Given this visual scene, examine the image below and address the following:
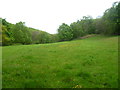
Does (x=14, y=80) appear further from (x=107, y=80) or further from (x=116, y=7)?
(x=116, y=7)

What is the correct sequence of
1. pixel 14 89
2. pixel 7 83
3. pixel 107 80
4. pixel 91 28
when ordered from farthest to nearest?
pixel 91 28
pixel 107 80
pixel 7 83
pixel 14 89

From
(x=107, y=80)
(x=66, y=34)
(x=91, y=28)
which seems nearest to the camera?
(x=107, y=80)

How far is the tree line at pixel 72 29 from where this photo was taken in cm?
5144

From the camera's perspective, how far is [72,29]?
250 ft

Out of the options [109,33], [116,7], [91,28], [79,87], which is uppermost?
[116,7]

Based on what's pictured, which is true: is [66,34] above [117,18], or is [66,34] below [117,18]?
below

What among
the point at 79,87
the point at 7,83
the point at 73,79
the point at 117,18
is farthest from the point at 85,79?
the point at 117,18

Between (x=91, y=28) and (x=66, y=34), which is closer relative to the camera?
(x=66, y=34)

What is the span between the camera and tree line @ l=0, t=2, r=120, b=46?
169 feet

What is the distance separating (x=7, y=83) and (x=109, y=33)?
5753cm

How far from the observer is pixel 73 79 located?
706 centimetres

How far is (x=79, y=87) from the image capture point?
600cm

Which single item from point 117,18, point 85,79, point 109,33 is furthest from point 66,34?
point 85,79

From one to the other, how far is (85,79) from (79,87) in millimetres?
1312
